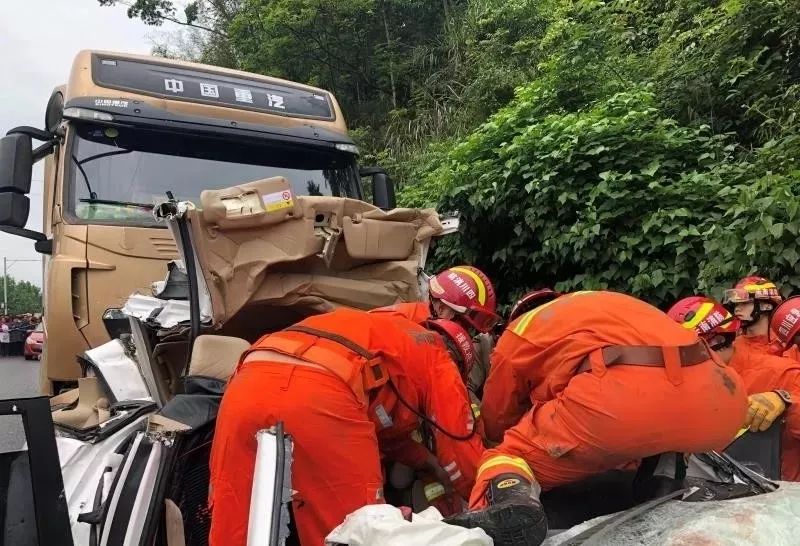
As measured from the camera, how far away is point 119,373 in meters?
3.59

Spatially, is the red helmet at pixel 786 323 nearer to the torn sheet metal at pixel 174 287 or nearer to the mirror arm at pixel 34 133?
the torn sheet metal at pixel 174 287

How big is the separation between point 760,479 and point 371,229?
2.09m

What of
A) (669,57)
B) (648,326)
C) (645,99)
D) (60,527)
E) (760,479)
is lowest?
(760,479)

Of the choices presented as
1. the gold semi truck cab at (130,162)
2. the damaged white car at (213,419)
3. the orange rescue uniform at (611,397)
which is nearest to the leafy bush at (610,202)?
the gold semi truck cab at (130,162)

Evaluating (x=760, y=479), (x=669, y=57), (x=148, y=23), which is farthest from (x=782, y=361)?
(x=148, y=23)

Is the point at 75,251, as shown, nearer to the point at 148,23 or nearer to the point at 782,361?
the point at 782,361

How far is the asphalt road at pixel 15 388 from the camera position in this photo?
2145mm

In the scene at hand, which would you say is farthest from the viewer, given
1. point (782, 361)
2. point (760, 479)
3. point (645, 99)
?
point (645, 99)

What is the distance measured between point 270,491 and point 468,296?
135 centimetres

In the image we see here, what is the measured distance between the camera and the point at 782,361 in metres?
3.21

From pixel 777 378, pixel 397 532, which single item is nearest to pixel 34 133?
pixel 397 532

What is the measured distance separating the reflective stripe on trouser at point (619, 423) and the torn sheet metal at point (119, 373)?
2119 mm

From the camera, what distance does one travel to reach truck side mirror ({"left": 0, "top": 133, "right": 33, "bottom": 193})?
4.46 m

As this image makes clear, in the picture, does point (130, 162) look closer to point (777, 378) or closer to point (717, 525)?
point (777, 378)
